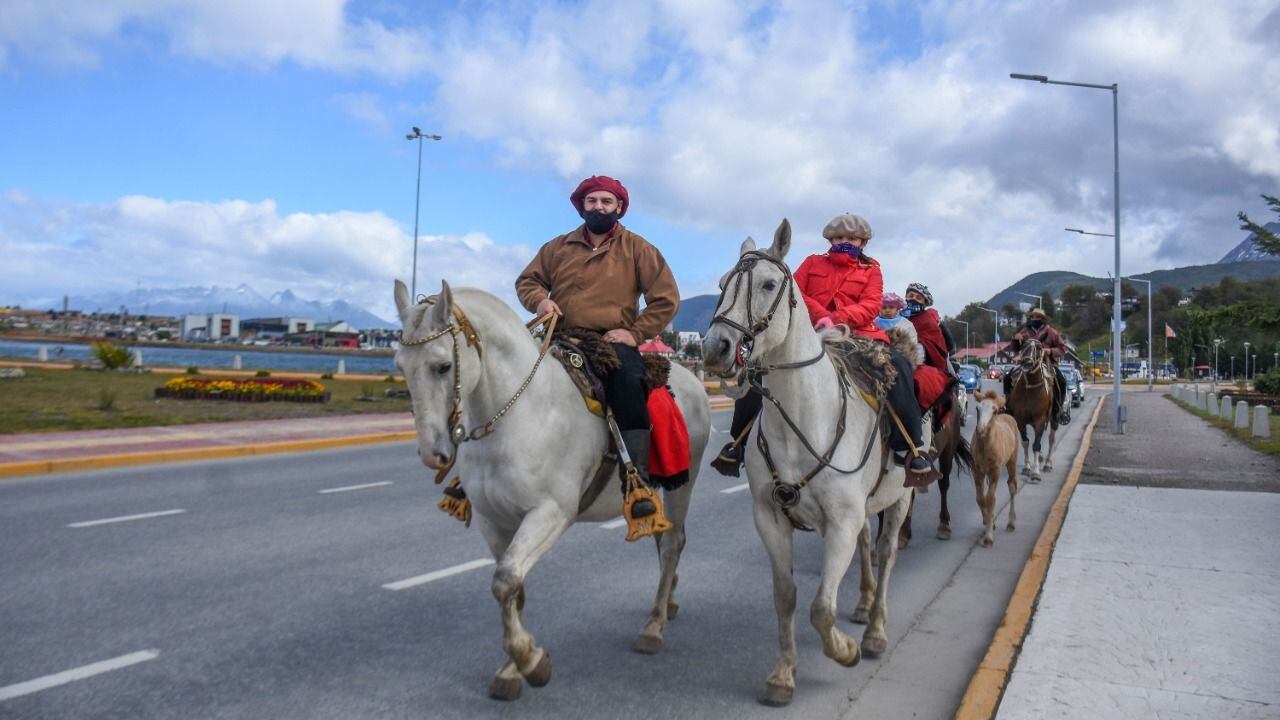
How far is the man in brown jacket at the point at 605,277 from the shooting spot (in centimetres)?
525

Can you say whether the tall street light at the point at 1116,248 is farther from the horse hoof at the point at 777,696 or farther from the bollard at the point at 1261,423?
the horse hoof at the point at 777,696

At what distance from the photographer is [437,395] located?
388 centimetres

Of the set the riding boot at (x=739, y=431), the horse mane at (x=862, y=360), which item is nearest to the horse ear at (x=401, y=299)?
the riding boot at (x=739, y=431)

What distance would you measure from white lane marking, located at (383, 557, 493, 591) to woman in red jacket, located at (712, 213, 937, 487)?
2.64 metres

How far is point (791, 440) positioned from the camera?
185 inches

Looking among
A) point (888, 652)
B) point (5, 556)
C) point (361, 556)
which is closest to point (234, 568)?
point (361, 556)

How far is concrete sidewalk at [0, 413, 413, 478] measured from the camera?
12953 mm

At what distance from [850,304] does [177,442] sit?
13.4m

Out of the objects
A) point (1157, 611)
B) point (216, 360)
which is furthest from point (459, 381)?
point (216, 360)

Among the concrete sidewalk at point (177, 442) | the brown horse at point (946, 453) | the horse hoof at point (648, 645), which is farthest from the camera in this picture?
the concrete sidewalk at point (177, 442)

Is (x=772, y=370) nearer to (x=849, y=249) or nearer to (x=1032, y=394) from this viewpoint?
(x=849, y=249)

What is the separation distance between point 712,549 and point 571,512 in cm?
392

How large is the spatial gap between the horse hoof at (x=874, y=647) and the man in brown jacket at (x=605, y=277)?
2.29 meters

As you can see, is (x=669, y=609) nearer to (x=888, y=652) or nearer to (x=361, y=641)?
(x=888, y=652)
